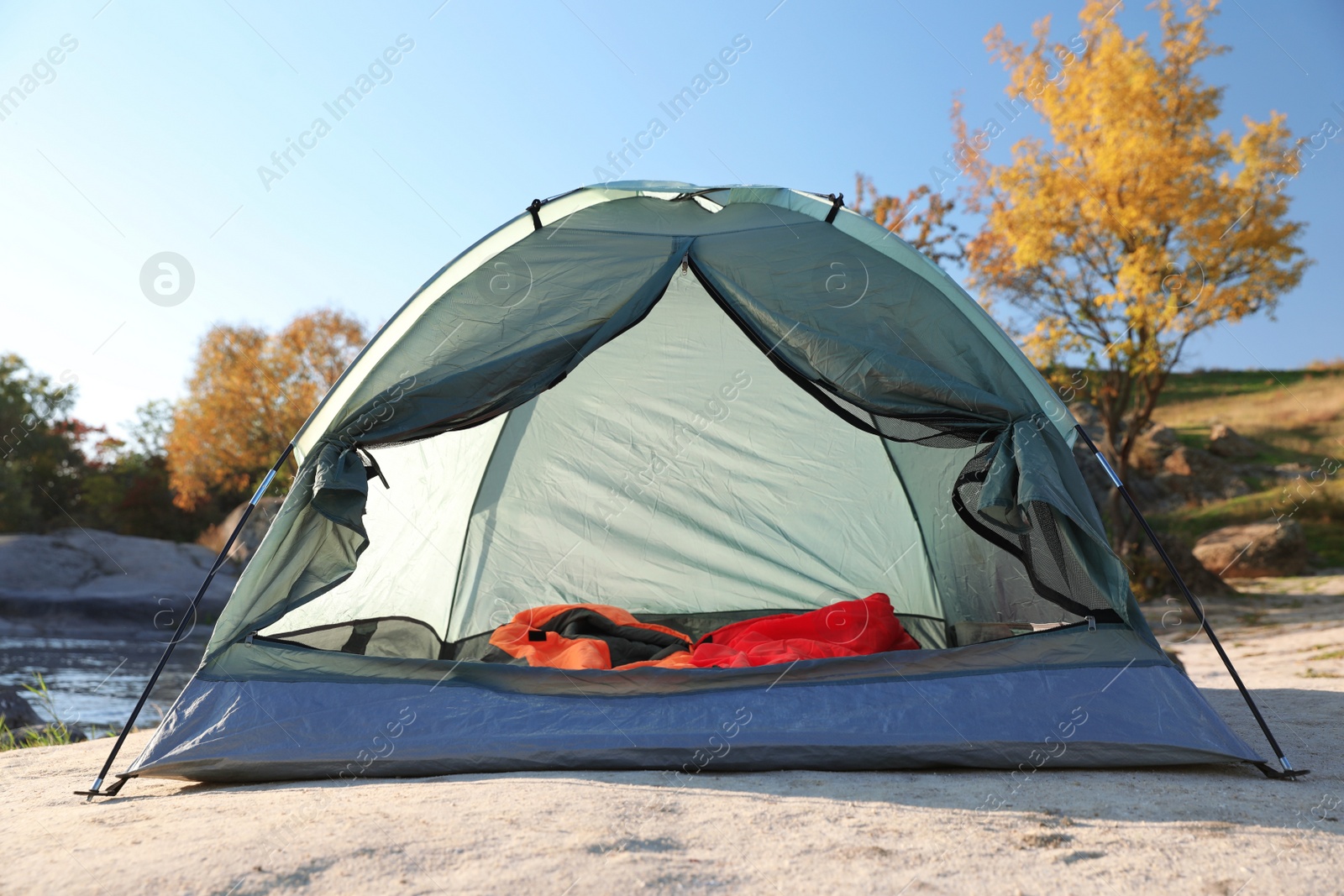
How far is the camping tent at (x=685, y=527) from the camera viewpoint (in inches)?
80.6

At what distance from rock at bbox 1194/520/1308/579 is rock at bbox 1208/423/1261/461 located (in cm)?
560

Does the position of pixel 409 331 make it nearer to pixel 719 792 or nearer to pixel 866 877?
pixel 719 792

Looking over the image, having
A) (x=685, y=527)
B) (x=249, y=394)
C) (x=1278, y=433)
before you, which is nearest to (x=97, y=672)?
(x=685, y=527)

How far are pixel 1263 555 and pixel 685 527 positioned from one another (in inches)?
350

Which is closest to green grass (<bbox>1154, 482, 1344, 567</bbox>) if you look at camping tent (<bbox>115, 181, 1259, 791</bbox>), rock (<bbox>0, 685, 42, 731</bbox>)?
camping tent (<bbox>115, 181, 1259, 791</bbox>)

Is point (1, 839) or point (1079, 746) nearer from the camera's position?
point (1, 839)

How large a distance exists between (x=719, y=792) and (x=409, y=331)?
1.62 metres

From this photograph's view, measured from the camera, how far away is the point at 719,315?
355cm

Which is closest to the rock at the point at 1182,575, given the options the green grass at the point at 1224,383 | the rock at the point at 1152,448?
the rock at the point at 1152,448

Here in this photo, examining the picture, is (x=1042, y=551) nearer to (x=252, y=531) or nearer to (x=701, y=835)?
(x=701, y=835)

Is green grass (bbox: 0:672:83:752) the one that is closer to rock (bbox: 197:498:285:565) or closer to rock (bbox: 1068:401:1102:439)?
rock (bbox: 197:498:285:565)

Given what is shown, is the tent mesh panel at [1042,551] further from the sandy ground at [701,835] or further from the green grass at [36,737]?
the green grass at [36,737]

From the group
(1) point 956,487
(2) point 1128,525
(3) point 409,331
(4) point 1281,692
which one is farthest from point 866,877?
(2) point 1128,525

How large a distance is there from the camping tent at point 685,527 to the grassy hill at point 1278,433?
9.90m
